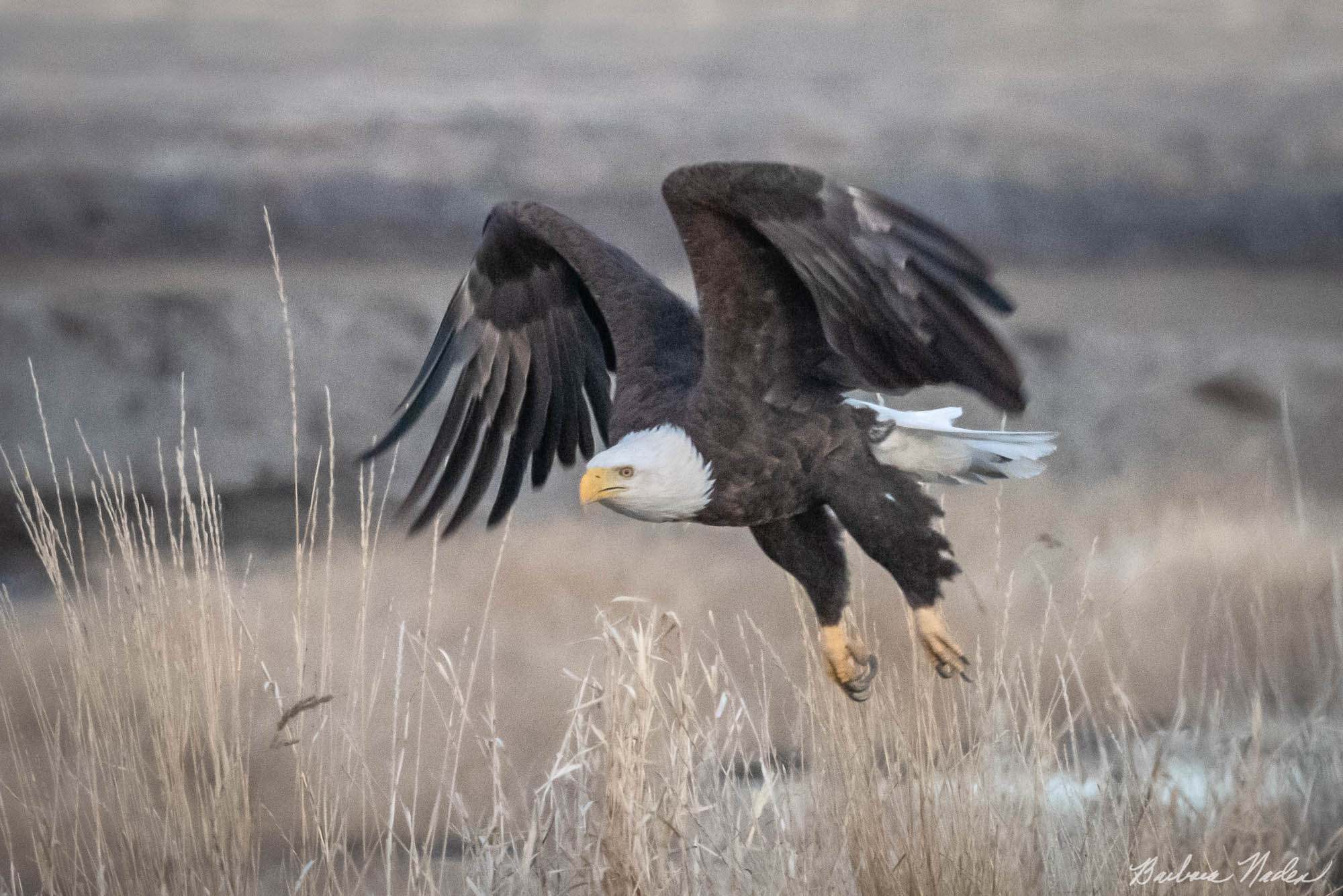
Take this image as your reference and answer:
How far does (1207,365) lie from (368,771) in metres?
10.5

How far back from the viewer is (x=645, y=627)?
238 centimetres

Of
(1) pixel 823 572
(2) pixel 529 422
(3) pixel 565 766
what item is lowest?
(3) pixel 565 766

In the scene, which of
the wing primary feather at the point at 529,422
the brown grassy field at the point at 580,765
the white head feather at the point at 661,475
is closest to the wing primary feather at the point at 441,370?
the wing primary feather at the point at 529,422

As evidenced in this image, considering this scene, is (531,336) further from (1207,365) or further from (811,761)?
(1207,365)

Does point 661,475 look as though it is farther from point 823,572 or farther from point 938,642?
point 938,642

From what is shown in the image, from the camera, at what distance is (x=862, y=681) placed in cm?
267

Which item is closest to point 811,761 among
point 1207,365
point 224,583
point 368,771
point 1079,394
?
point 368,771

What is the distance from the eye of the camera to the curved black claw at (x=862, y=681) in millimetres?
2584

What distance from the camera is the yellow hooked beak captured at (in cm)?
223

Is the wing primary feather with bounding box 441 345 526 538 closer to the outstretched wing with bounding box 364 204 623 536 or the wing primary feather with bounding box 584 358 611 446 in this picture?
the outstretched wing with bounding box 364 204 623 536

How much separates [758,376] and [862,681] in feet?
2.36

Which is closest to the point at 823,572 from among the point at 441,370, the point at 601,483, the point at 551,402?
the point at 601,483

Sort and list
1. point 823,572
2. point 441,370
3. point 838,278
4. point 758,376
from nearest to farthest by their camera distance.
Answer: point 838,278, point 758,376, point 823,572, point 441,370
